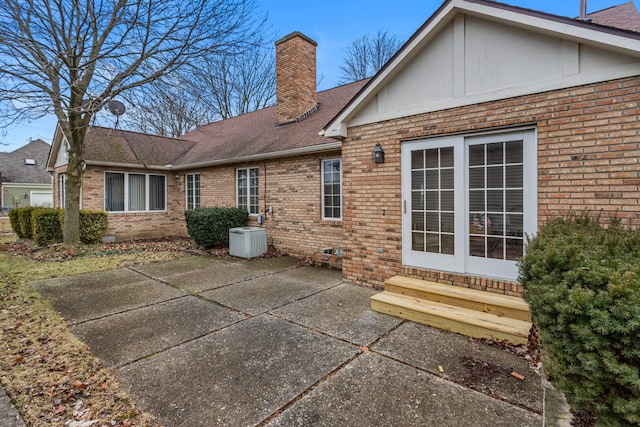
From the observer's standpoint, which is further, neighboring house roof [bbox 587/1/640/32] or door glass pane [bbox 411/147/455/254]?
neighboring house roof [bbox 587/1/640/32]

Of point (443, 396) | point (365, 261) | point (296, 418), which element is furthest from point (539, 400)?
point (365, 261)

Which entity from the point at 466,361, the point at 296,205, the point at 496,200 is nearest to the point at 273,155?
the point at 296,205

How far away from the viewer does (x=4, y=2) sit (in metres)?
8.15

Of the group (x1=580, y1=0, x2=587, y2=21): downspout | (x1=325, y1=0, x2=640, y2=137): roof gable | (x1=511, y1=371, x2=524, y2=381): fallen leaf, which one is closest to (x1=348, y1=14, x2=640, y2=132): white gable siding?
(x1=325, y1=0, x2=640, y2=137): roof gable

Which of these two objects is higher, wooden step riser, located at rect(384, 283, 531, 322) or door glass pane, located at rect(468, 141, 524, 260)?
door glass pane, located at rect(468, 141, 524, 260)

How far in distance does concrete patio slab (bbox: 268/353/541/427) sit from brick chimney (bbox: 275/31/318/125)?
9527mm

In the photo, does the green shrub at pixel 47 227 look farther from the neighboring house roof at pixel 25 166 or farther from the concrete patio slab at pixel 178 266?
the neighboring house roof at pixel 25 166

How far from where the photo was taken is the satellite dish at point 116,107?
369 inches

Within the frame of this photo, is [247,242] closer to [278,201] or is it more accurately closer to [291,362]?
[278,201]

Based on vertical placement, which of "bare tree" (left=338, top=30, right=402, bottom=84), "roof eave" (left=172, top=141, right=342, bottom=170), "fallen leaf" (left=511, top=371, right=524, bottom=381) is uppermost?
"bare tree" (left=338, top=30, right=402, bottom=84)

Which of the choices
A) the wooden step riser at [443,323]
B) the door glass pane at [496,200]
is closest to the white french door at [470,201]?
→ the door glass pane at [496,200]

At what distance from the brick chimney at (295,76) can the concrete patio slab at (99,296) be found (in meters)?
7.35

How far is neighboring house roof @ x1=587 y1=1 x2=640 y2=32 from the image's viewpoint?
Result: 543 centimetres

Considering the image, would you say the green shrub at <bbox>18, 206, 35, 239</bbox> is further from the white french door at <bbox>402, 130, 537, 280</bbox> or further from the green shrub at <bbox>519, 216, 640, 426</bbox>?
the green shrub at <bbox>519, 216, 640, 426</bbox>
